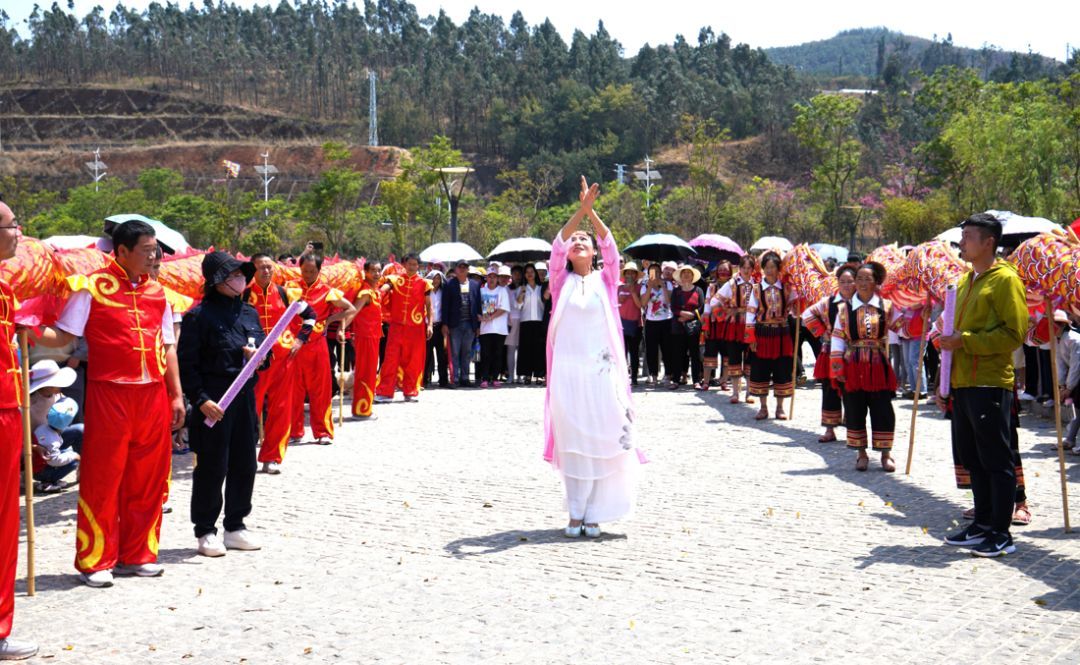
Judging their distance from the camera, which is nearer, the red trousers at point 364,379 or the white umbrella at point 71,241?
the white umbrella at point 71,241

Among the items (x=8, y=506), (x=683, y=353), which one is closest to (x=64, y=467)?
(x=8, y=506)

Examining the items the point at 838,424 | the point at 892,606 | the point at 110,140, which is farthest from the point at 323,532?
the point at 110,140

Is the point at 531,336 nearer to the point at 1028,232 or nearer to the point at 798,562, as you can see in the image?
the point at 1028,232

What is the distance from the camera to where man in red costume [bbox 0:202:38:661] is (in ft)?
18.5

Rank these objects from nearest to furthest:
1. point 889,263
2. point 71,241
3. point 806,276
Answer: point 889,263
point 71,241
point 806,276

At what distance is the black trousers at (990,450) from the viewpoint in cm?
756

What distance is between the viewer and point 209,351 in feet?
25.4

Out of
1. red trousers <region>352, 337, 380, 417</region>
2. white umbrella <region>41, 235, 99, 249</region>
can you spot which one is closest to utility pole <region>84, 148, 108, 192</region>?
red trousers <region>352, 337, 380, 417</region>

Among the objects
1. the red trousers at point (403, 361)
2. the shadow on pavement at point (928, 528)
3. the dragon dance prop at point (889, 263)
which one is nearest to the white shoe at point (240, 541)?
the shadow on pavement at point (928, 528)

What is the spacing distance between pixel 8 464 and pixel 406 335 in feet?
38.9

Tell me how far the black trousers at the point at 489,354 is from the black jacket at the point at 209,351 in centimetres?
1242

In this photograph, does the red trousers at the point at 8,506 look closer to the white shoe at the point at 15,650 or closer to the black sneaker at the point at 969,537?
the white shoe at the point at 15,650

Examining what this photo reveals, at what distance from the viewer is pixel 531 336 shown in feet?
67.4

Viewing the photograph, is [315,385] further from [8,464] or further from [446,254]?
[446,254]
